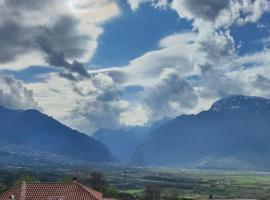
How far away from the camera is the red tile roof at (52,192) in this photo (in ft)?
252

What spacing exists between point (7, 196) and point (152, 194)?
11405cm

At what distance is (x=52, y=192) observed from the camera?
7756cm

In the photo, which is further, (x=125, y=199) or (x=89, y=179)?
(x=89, y=179)

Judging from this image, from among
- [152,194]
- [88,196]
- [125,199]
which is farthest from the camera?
[152,194]

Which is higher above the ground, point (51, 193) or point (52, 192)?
point (52, 192)

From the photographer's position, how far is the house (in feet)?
252

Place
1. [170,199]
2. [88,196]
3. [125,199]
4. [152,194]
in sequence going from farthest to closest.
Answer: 1. [152,194]
2. [170,199]
3. [125,199]
4. [88,196]

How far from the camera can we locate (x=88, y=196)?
7700 cm

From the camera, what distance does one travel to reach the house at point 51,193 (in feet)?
252

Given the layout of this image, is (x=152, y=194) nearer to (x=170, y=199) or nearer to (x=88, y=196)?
(x=170, y=199)

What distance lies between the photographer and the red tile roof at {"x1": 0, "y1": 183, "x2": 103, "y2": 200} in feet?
252

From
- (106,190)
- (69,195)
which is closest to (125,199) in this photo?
(106,190)

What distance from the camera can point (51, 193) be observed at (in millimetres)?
77500

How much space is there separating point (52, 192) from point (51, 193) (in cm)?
20
